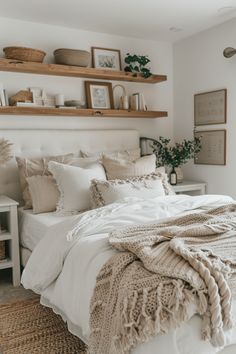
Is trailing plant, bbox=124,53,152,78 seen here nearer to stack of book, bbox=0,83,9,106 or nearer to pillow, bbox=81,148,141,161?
pillow, bbox=81,148,141,161

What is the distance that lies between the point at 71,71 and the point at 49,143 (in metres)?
0.75

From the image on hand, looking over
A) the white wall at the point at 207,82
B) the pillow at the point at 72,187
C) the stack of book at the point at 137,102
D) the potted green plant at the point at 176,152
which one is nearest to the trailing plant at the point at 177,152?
the potted green plant at the point at 176,152

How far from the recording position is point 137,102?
163 inches

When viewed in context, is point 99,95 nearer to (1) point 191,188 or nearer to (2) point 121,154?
(2) point 121,154

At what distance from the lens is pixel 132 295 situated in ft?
4.71

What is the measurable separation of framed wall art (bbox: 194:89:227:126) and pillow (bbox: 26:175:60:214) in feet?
6.30

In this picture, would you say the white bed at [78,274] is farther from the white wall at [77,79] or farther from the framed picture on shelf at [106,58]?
the framed picture on shelf at [106,58]

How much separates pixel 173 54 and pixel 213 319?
3758 millimetres

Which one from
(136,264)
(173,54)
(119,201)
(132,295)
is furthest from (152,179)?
(173,54)

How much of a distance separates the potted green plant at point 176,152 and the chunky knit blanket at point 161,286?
230 centimetres

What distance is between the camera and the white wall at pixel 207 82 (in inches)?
149

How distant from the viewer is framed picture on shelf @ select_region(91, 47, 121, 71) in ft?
13.1

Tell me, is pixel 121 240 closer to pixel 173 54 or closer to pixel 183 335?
pixel 183 335

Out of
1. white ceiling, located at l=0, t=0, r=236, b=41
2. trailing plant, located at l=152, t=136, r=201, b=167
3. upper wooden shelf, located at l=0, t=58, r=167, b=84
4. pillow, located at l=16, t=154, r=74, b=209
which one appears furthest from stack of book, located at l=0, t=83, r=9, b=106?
trailing plant, located at l=152, t=136, r=201, b=167
